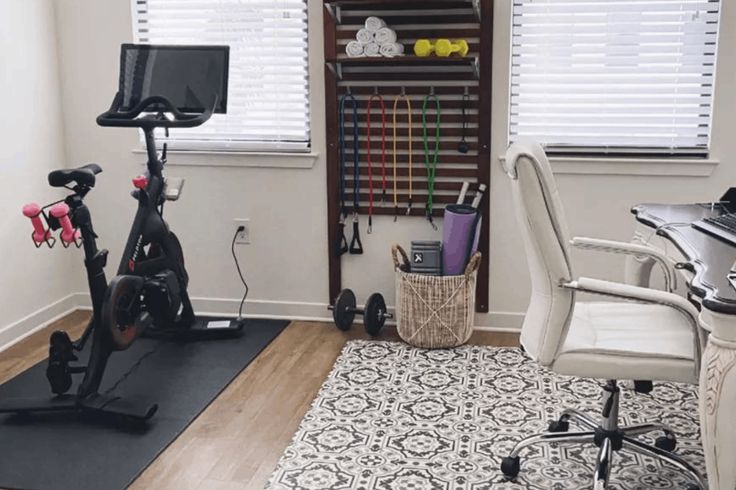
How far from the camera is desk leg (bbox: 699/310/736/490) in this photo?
6.41 ft

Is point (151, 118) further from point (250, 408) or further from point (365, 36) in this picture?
point (250, 408)

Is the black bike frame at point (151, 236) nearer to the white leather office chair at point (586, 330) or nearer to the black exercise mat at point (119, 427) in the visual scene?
the black exercise mat at point (119, 427)

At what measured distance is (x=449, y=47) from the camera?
375 cm

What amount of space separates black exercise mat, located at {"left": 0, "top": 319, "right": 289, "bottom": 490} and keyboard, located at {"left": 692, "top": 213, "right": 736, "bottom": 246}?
1.97 metres

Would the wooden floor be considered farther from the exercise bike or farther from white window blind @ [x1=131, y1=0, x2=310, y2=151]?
white window blind @ [x1=131, y1=0, x2=310, y2=151]

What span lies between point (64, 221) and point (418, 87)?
6.04 feet

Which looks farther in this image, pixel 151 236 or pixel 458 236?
pixel 458 236

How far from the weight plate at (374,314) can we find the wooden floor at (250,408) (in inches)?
2.7

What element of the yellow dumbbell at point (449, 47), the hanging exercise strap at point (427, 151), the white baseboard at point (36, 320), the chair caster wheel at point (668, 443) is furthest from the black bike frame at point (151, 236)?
the chair caster wheel at point (668, 443)

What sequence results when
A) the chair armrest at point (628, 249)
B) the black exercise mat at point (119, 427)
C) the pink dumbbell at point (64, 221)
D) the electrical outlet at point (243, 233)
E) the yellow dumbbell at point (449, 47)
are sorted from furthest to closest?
the electrical outlet at point (243, 233) < the yellow dumbbell at point (449, 47) < the pink dumbbell at point (64, 221) < the chair armrest at point (628, 249) < the black exercise mat at point (119, 427)

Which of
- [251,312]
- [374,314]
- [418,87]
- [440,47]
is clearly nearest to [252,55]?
[418,87]

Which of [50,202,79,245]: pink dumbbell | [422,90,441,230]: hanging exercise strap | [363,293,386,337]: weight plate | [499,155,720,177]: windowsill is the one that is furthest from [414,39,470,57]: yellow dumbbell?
[50,202,79,245]: pink dumbbell

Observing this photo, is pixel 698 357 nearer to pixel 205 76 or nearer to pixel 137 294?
pixel 137 294

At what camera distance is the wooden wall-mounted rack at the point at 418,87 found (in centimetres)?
386
